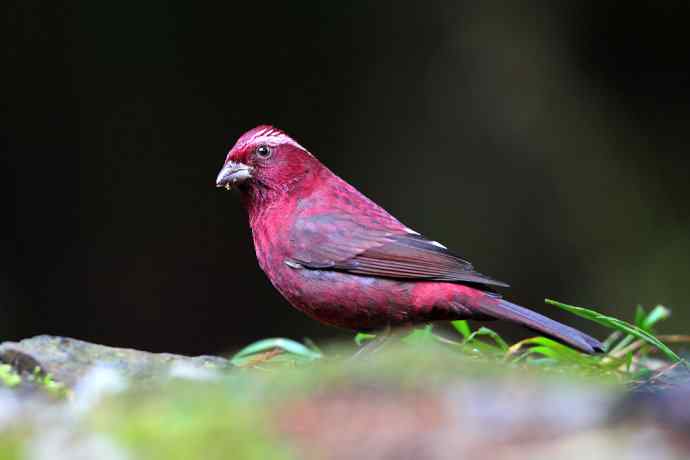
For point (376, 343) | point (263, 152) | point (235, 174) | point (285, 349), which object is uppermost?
point (263, 152)

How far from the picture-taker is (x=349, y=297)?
487 centimetres

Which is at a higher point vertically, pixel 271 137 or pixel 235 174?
pixel 271 137

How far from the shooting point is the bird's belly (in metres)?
4.84

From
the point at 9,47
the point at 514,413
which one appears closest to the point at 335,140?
the point at 9,47

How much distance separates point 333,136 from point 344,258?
12.3ft

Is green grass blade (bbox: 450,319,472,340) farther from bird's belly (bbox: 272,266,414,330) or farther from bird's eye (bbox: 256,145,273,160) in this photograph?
bird's eye (bbox: 256,145,273,160)

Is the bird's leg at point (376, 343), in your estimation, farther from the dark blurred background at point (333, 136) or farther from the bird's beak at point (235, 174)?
the dark blurred background at point (333, 136)

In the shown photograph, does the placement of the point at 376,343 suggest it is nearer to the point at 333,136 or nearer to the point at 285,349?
the point at 285,349

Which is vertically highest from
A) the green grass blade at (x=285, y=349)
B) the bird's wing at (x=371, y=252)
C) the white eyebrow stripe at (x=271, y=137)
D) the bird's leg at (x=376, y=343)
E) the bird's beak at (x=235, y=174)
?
the white eyebrow stripe at (x=271, y=137)

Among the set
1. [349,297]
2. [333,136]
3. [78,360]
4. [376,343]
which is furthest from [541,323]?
[333,136]

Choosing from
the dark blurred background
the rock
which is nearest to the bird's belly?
the rock

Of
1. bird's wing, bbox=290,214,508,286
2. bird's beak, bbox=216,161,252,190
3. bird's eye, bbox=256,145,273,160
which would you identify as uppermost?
bird's eye, bbox=256,145,273,160

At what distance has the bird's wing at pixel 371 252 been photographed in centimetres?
485

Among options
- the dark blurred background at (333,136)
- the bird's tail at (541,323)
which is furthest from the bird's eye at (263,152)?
the dark blurred background at (333,136)
